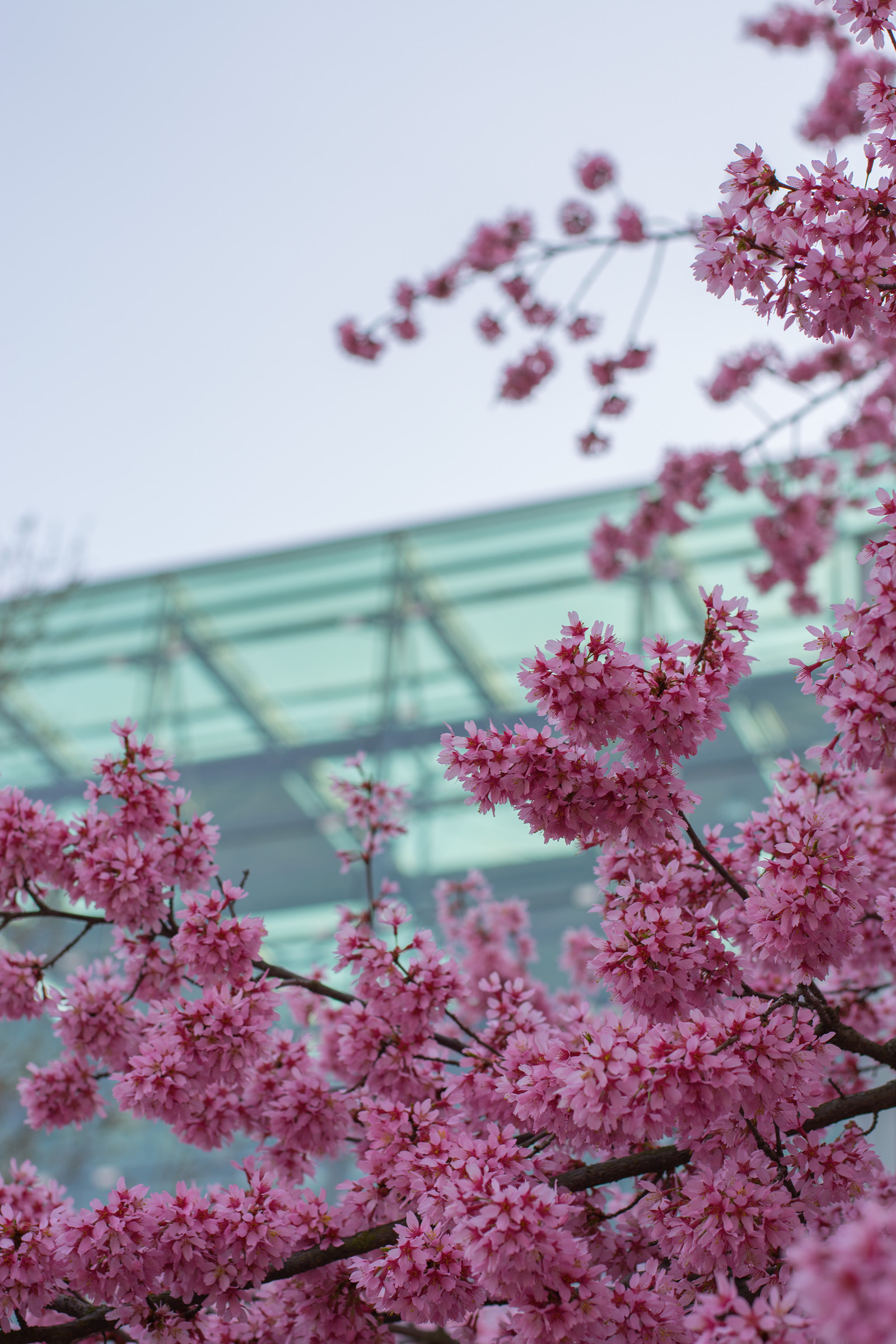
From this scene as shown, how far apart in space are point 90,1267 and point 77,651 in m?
10.8

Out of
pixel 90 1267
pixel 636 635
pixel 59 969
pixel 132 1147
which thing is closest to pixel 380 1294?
pixel 90 1267

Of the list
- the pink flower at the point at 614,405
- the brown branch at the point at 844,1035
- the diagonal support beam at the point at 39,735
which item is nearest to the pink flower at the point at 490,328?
the pink flower at the point at 614,405

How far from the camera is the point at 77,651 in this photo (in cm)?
1280

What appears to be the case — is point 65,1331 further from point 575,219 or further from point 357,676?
point 357,676

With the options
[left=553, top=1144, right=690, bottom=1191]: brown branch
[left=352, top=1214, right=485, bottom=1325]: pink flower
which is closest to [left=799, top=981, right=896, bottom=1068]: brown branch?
[left=553, top=1144, right=690, bottom=1191]: brown branch

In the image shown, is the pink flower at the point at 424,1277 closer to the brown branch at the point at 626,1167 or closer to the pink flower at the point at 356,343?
the brown branch at the point at 626,1167

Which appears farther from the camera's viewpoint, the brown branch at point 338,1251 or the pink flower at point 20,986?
the pink flower at point 20,986

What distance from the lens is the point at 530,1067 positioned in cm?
272

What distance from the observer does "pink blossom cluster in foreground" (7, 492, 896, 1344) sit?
2.31 meters

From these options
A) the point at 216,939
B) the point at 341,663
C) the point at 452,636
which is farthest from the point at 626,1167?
the point at 341,663

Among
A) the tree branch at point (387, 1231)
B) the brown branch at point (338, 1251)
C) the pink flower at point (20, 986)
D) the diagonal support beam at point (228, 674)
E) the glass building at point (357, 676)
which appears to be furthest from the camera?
the diagonal support beam at point (228, 674)

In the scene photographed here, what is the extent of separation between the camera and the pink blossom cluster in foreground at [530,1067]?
2.31 m

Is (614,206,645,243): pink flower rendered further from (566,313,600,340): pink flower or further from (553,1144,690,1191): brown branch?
(553,1144,690,1191): brown branch

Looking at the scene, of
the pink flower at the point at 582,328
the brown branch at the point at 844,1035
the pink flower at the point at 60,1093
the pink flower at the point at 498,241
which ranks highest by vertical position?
the pink flower at the point at 498,241
